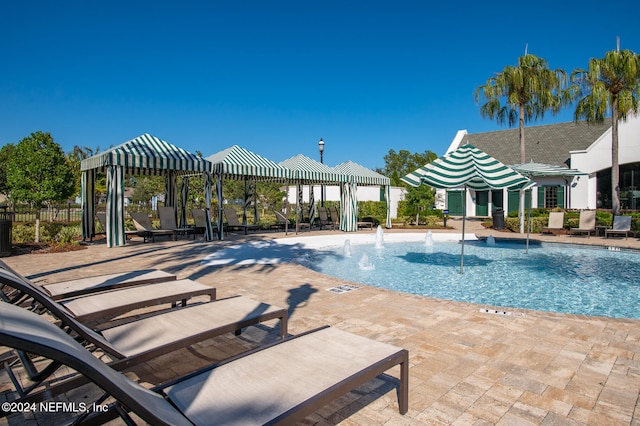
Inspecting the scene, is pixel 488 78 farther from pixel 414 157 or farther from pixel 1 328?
pixel 414 157

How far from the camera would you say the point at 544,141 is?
29016 millimetres

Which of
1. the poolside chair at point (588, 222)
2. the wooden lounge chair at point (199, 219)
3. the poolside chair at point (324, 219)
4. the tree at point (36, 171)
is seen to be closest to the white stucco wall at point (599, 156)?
the poolside chair at point (588, 222)

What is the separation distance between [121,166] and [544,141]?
97.6 ft

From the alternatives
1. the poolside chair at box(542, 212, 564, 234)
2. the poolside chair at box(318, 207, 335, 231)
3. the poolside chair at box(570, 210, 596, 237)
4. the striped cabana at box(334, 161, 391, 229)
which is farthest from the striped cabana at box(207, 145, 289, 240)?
the poolside chair at box(570, 210, 596, 237)

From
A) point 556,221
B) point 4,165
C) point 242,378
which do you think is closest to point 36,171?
point 242,378

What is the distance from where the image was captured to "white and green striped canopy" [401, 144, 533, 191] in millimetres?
8023

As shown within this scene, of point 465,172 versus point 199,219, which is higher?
point 465,172

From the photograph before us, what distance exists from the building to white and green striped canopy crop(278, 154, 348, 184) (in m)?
12.6

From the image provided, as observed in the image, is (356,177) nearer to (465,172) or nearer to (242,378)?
(465,172)

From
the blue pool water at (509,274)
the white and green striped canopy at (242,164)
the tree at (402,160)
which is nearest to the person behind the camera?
the blue pool water at (509,274)

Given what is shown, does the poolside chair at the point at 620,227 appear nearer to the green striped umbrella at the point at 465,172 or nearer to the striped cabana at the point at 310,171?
the green striped umbrella at the point at 465,172

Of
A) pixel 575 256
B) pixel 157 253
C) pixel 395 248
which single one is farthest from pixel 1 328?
pixel 575 256

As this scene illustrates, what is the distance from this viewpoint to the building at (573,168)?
23.7 metres

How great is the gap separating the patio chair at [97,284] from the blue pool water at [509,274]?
4.47 metres
